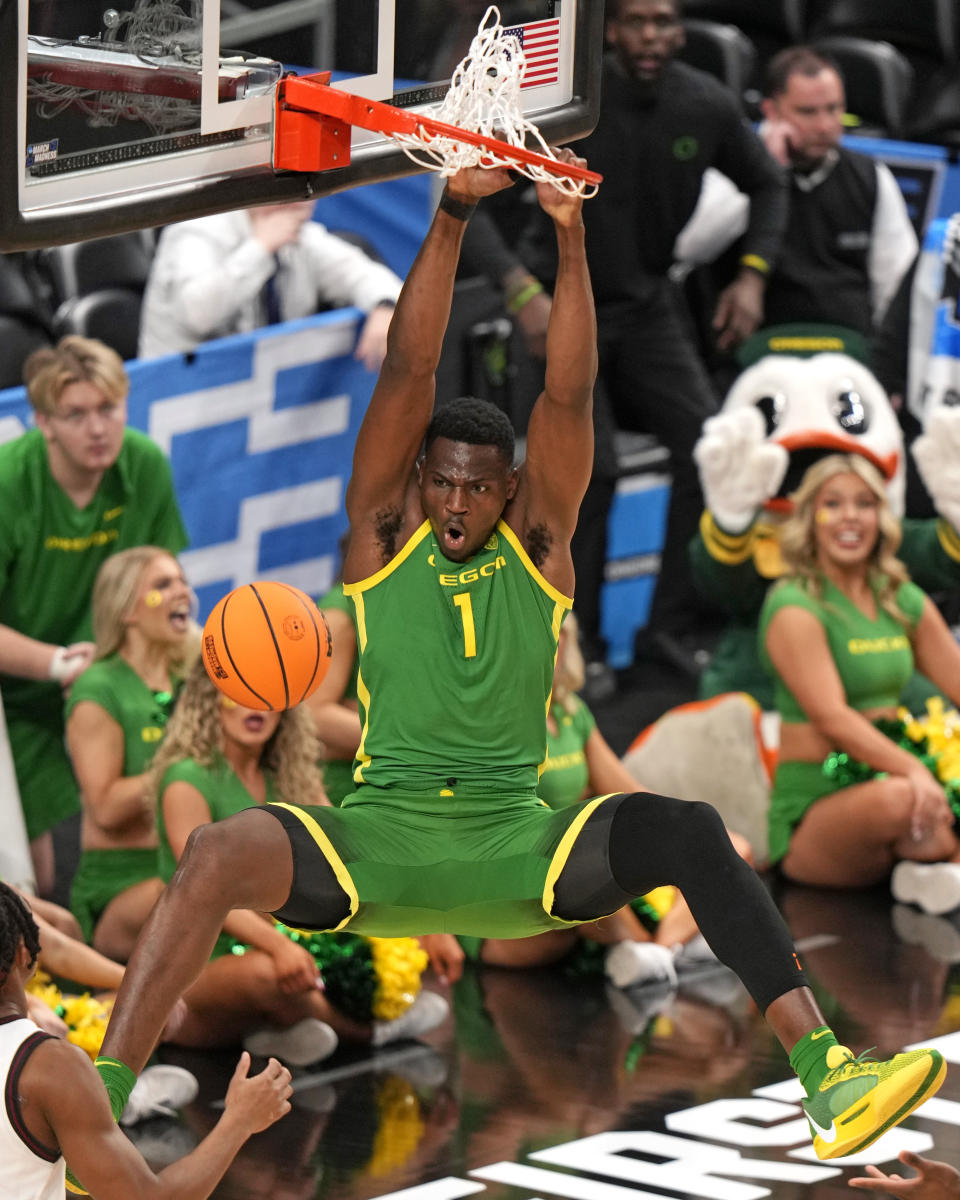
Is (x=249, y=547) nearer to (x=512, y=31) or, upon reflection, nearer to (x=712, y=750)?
(x=712, y=750)

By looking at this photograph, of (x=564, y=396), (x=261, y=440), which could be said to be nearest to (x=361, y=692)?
(x=564, y=396)

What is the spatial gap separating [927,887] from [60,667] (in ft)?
9.84

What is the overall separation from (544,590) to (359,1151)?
5.31 ft

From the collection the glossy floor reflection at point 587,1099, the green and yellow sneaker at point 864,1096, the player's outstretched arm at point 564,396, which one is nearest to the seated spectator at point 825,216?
the glossy floor reflection at point 587,1099

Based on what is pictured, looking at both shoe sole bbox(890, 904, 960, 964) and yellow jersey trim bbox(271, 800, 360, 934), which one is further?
shoe sole bbox(890, 904, 960, 964)

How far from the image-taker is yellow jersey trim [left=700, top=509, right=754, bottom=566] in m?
8.27

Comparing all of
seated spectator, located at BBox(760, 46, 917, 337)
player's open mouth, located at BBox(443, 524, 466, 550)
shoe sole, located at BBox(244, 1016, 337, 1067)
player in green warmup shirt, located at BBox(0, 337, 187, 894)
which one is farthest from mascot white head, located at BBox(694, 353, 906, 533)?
player's open mouth, located at BBox(443, 524, 466, 550)

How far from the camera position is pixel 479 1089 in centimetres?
591

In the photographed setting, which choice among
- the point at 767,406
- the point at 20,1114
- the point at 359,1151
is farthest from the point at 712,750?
the point at 20,1114

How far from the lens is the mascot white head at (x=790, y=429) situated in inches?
323

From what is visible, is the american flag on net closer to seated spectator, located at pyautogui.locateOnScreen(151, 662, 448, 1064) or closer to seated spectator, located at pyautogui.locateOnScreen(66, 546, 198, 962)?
seated spectator, located at pyautogui.locateOnScreen(151, 662, 448, 1064)

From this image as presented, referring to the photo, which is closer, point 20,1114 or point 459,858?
point 20,1114

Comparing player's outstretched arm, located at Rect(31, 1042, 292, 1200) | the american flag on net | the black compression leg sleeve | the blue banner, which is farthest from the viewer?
the blue banner

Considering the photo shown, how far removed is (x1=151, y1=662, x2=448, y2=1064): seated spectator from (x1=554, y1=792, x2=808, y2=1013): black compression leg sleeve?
6.17 ft
